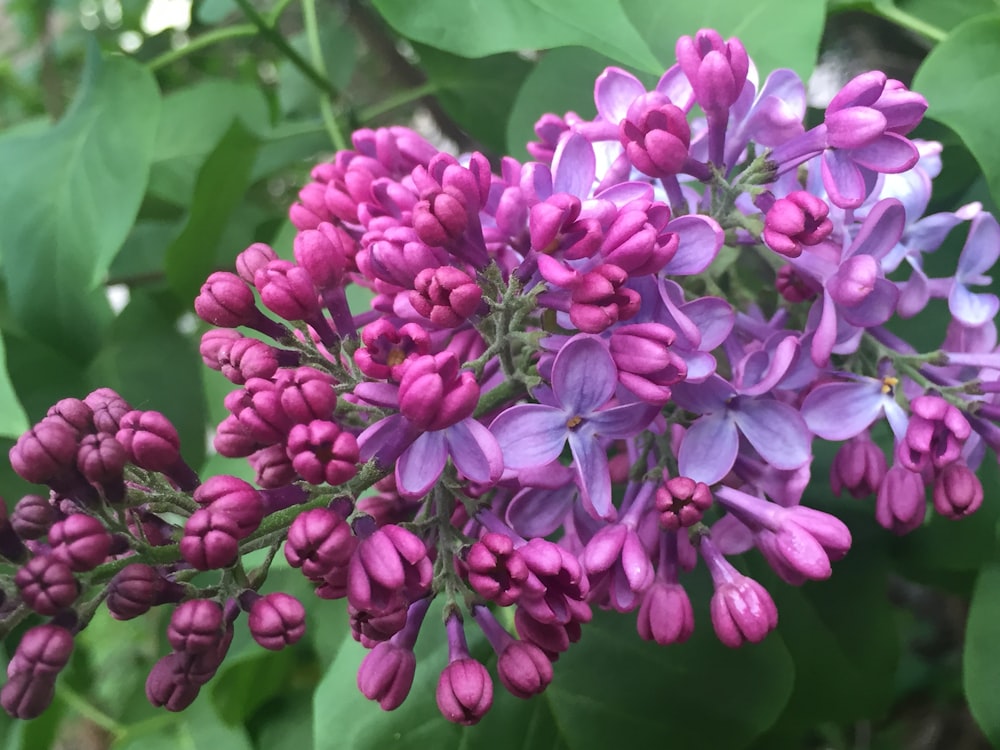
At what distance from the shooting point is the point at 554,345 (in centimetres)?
55

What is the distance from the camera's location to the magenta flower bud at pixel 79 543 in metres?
0.43

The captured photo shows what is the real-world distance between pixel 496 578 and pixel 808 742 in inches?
55.2

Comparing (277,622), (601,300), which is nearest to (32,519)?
(277,622)

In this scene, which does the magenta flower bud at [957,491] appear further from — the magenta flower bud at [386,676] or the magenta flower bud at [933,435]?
the magenta flower bud at [386,676]

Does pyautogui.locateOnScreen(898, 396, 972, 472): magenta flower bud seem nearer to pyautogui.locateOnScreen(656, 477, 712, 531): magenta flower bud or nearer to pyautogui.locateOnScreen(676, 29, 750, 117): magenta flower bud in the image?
pyautogui.locateOnScreen(656, 477, 712, 531): magenta flower bud

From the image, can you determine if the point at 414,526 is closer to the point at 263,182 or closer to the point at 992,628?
Result: the point at 992,628

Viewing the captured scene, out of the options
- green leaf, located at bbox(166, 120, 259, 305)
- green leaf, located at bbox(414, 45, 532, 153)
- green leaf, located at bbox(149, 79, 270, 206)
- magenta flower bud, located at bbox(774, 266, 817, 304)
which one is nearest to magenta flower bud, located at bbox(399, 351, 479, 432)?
magenta flower bud, located at bbox(774, 266, 817, 304)

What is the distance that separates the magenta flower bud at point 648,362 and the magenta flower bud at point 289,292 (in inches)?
8.3

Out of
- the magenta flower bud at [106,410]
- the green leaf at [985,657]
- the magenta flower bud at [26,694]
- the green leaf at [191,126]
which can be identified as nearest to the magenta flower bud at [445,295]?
the magenta flower bud at [106,410]

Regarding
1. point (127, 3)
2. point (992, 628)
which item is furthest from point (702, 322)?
point (127, 3)

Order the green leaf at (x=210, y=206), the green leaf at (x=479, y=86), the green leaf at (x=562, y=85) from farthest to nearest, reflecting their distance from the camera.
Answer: the green leaf at (x=479, y=86) → the green leaf at (x=210, y=206) → the green leaf at (x=562, y=85)

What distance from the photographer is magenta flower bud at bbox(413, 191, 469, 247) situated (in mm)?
521

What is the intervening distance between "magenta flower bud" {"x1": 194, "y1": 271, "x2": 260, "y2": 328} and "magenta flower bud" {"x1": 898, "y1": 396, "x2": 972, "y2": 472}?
496mm

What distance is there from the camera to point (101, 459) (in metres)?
0.45
